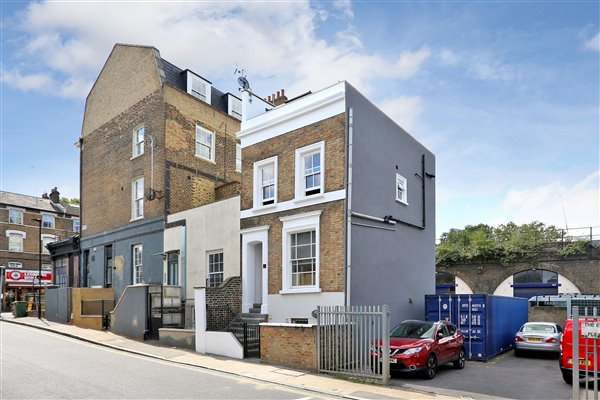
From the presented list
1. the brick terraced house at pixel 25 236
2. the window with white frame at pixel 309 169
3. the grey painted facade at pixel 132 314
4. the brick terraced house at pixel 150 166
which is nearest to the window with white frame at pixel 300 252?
the window with white frame at pixel 309 169

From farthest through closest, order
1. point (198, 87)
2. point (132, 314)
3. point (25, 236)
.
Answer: point (25, 236)
point (198, 87)
point (132, 314)

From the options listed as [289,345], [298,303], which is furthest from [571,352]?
[298,303]

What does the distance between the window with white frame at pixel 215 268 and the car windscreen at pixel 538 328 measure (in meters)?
11.8

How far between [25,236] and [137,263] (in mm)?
29451

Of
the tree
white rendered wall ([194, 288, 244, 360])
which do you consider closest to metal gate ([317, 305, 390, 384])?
white rendered wall ([194, 288, 244, 360])

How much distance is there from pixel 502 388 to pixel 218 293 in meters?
9.73

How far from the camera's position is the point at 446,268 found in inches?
1388

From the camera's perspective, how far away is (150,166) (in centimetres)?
2447

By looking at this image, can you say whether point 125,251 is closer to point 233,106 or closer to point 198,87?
point 198,87

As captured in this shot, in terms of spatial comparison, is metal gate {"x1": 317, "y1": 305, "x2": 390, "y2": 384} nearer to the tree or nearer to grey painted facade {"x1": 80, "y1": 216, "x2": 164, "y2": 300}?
grey painted facade {"x1": 80, "y1": 216, "x2": 164, "y2": 300}

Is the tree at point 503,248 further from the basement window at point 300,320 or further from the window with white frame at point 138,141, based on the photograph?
the window with white frame at point 138,141

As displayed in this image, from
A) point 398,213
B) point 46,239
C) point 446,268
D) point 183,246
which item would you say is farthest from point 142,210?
point 46,239

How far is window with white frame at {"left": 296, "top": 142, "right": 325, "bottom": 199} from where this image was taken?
1675 cm

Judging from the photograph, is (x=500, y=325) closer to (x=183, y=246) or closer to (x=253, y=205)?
(x=253, y=205)
